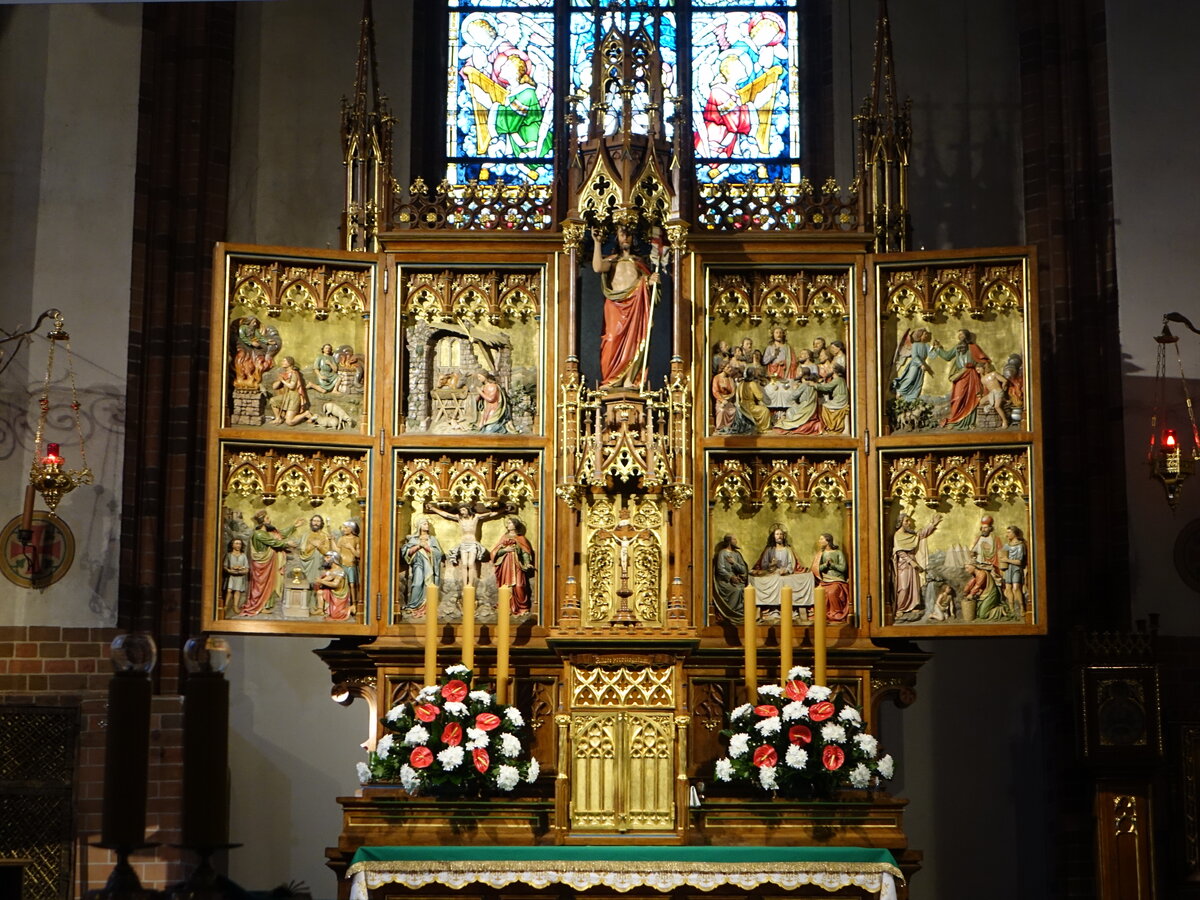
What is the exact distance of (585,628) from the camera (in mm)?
11000

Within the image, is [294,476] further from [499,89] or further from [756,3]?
[756,3]

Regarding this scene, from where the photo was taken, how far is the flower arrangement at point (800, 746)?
10.5 meters

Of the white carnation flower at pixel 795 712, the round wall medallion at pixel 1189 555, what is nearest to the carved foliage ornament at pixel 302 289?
the white carnation flower at pixel 795 712

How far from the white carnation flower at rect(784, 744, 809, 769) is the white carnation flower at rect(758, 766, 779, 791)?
0.38 feet

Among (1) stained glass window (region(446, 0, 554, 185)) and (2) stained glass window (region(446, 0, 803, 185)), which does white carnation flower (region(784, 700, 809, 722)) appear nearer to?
(2) stained glass window (region(446, 0, 803, 185))

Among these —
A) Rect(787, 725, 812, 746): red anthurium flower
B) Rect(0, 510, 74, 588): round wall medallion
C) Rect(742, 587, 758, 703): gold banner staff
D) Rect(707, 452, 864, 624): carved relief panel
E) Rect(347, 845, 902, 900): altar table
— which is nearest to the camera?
Rect(347, 845, 902, 900): altar table

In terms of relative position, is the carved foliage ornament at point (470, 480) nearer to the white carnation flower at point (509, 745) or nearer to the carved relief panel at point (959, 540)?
the white carnation flower at point (509, 745)

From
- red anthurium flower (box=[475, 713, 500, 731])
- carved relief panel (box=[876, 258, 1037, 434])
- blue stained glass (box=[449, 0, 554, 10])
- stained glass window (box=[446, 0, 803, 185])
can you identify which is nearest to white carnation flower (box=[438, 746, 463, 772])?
red anthurium flower (box=[475, 713, 500, 731])

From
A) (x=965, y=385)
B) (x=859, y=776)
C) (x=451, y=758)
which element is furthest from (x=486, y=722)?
(x=965, y=385)

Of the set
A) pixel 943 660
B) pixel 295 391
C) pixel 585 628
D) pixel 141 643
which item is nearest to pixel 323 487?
pixel 295 391

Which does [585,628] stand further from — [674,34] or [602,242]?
[674,34]

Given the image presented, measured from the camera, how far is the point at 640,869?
33.0 feet

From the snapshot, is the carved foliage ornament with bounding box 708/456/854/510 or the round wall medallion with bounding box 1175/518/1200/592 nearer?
the carved foliage ornament with bounding box 708/456/854/510

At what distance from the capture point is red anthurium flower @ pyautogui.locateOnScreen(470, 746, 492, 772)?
34.6 ft
